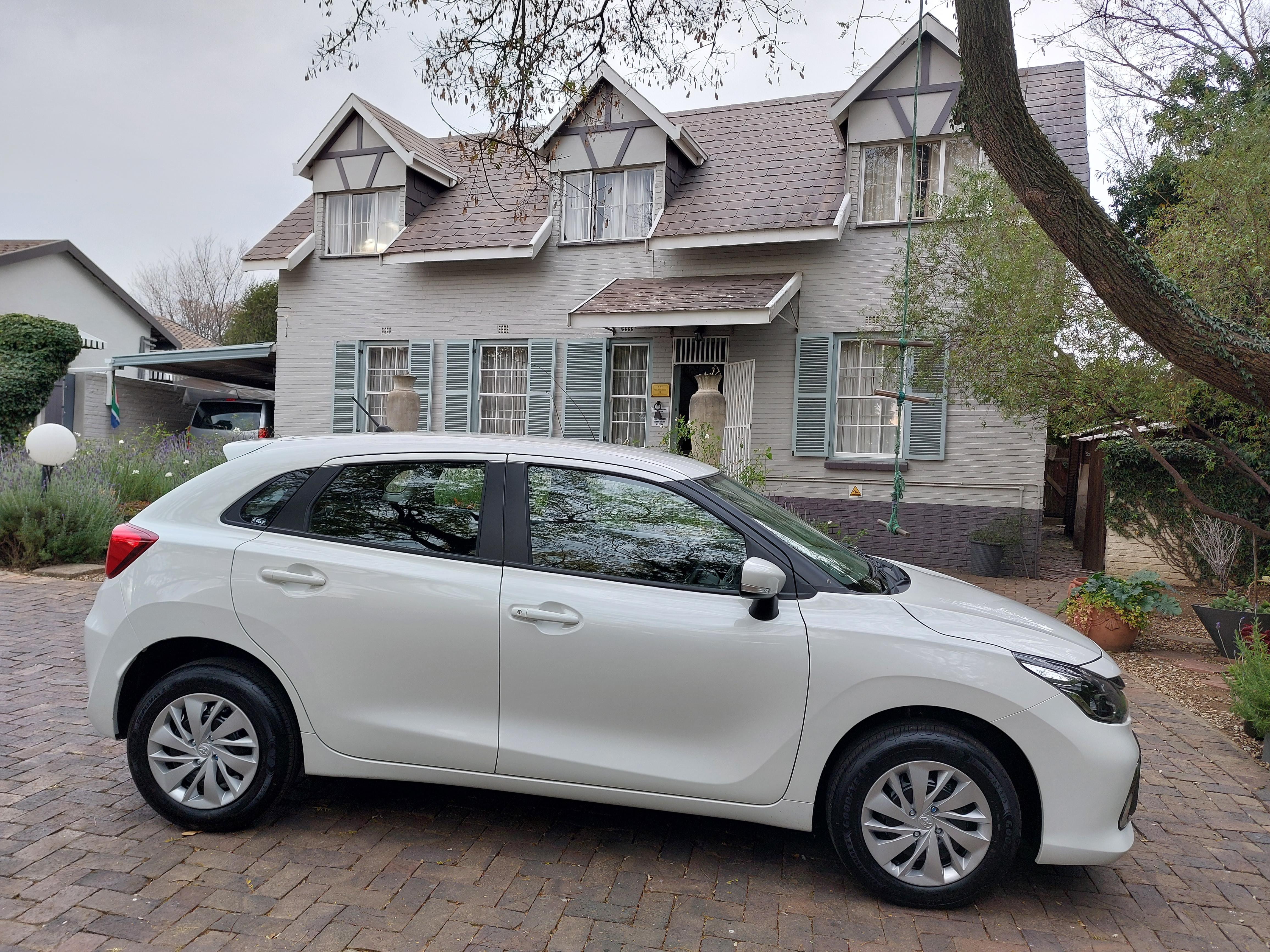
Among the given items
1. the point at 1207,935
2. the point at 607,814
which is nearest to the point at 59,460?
the point at 607,814

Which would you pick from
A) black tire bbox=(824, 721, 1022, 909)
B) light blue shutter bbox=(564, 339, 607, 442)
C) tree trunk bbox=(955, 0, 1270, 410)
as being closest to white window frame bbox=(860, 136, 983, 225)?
light blue shutter bbox=(564, 339, 607, 442)

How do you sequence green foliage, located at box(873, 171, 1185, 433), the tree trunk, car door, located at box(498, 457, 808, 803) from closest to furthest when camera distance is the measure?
car door, located at box(498, 457, 808, 803) < the tree trunk < green foliage, located at box(873, 171, 1185, 433)

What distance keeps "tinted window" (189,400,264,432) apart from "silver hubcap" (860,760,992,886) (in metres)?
17.9

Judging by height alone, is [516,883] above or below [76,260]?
below

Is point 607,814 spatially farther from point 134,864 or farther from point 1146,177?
point 1146,177

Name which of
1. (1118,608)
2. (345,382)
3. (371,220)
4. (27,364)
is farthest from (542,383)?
(1118,608)

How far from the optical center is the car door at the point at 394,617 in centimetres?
332

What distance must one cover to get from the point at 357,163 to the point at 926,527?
1139 centimetres

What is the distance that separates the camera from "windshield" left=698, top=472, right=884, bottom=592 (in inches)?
134

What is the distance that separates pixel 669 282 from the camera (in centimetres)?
1336

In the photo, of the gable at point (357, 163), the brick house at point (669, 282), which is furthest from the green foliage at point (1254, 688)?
the gable at point (357, 163)

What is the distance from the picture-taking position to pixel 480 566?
340cm

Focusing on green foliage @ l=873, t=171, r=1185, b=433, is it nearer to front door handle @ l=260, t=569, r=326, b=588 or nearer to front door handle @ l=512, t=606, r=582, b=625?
front door handle @ l=512, t=606, r=582, b=625

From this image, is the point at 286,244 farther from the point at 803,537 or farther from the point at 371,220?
the point at 803,537
